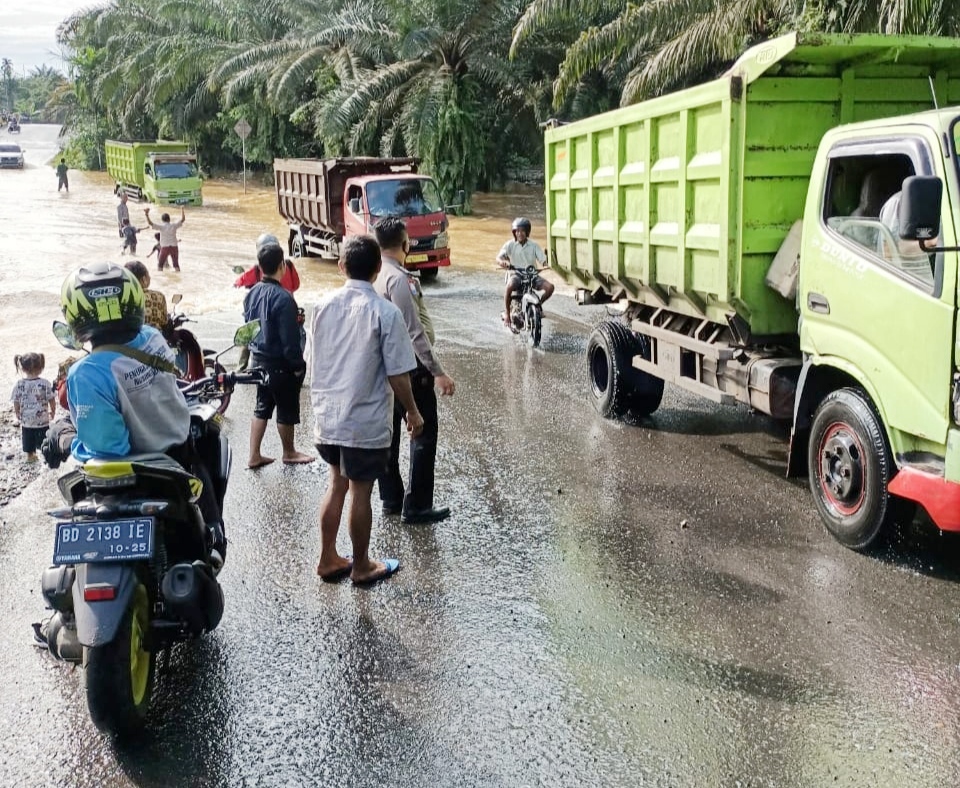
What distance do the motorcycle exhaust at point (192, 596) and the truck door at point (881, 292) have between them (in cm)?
341

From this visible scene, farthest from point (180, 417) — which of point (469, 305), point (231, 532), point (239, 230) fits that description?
point (239, 230)

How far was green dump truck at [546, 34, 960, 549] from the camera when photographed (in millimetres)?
4852

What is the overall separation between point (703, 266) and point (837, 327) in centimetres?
137

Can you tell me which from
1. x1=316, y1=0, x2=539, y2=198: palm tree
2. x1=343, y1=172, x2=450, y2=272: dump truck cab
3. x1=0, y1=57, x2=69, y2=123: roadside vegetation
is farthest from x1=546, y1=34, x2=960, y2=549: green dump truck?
x1=0, y1=57, x2=69, y2=123: roadside vegetation

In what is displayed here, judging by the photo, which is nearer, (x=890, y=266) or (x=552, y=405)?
(x=890, y=266)

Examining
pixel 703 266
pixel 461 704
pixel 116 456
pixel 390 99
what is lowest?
pixel 461 704

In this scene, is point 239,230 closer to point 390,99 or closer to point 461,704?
point 390,99

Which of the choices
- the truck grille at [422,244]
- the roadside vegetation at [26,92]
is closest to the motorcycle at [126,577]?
the truck grille at [422,244]

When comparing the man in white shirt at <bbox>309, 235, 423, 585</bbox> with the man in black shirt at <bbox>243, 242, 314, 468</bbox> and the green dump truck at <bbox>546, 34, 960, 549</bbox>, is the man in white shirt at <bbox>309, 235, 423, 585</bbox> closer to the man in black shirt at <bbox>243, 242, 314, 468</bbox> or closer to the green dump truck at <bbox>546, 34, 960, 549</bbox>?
the man in black shirt at <bbox>243, 242, 314, 468</bbox>

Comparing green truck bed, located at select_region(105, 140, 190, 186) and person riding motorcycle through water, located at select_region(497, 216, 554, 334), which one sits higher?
green truck bed, located at select_region(105, 140, 190, 186)

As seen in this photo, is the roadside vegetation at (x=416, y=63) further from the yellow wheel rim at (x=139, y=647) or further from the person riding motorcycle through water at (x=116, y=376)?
the yellow wheel rim at (x=139, y=647)

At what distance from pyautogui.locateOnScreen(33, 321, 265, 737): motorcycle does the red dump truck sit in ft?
42.3

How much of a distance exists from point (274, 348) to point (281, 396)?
0.35m

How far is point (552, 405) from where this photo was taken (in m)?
9.27
